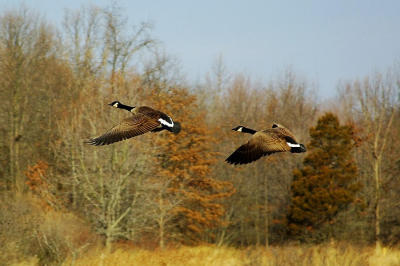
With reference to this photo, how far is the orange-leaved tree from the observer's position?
2455 cm

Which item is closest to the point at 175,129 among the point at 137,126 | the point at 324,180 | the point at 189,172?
the point at 137,126

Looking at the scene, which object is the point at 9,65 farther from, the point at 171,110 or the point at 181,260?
the point at 181,260

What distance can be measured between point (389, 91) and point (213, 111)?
15670mm

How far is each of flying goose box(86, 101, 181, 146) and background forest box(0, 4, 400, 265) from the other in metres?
6.83

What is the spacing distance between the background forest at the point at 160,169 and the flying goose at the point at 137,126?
6827 mm

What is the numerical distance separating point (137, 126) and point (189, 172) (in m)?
16.0

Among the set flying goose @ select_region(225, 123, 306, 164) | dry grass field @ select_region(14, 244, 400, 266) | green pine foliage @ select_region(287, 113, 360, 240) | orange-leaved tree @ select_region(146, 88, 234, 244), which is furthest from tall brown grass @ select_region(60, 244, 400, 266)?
green pine foliage @ select_region(287, 113, 360, 240)

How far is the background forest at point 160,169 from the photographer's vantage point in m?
19.1

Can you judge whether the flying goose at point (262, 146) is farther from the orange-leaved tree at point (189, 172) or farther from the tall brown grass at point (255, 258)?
the orange-leaved tree at point (189, 172)

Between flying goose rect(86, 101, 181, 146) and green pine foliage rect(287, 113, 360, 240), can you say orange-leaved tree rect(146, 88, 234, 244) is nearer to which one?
green pine foliage rect(287, 113, 360, 240)

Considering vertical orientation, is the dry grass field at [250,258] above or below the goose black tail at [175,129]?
below

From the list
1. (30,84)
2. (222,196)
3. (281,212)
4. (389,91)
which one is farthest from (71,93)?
(389,91)

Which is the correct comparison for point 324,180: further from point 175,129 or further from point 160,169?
point 175,129

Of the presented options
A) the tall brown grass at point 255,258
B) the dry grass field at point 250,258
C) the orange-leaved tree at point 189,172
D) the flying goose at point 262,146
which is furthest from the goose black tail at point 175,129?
the orange-leaved tree at point 189,172
